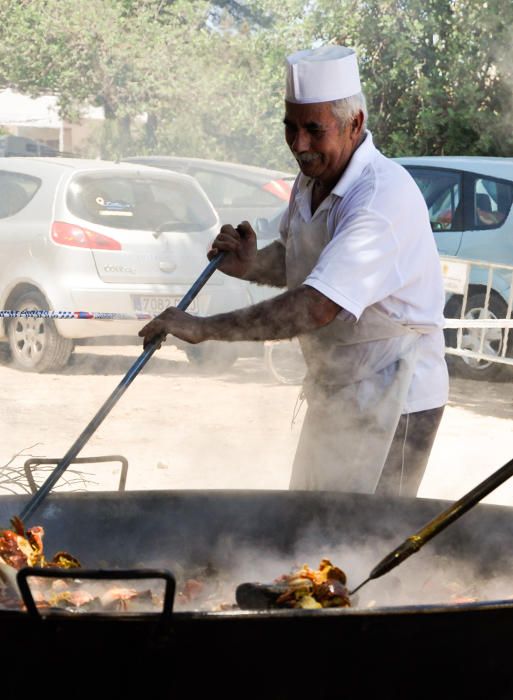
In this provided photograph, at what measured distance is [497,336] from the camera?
28.9 ft

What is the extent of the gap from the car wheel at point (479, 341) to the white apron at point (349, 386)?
5502 millimetres

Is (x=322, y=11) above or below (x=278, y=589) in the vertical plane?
above

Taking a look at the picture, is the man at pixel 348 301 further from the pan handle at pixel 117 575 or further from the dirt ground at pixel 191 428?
the dirt ground at pixel 191 428

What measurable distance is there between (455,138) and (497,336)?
353 centimetres

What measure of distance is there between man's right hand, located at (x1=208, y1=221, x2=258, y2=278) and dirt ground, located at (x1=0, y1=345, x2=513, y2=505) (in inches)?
73.2

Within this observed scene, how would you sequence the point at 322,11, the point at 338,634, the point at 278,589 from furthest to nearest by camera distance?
the point at 322,11 → the point at 278,589 → the point at 338,634

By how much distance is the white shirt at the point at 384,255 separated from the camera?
2.89 m

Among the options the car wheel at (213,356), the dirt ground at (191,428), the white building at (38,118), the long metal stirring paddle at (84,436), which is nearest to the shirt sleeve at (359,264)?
the long metal stirring paddle at (84,436)

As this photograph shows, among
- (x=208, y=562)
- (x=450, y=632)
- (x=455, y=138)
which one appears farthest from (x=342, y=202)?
(x=455, y=138)

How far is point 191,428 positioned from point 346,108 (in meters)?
4.51

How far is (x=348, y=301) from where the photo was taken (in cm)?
288

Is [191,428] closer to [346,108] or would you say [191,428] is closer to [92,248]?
[92,248]

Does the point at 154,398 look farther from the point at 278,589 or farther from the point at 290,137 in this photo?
the point at 278,589

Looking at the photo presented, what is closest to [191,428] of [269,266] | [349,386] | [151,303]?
[151,303]
